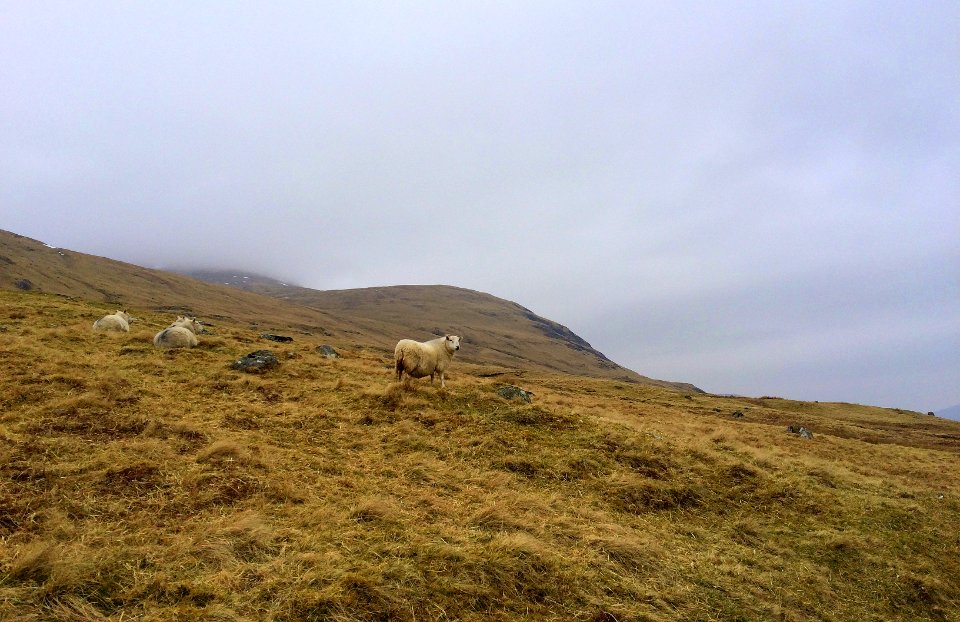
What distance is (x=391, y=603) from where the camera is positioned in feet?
20.0

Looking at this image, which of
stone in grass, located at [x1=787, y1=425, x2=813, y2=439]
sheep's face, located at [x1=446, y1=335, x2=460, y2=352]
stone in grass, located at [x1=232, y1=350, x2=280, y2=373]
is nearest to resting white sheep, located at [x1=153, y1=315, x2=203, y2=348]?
stone in grass, located at [x1=232, y1=350, x2=280, y2=373]

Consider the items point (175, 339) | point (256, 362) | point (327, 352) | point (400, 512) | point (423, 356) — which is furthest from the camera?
point (327, 352)

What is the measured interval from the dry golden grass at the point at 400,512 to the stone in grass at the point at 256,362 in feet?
1.87

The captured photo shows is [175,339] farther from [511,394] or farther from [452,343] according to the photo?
[511,394]

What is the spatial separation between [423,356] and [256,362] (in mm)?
6447

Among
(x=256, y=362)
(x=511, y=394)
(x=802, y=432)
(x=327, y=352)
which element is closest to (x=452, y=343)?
(x=511, y=394)

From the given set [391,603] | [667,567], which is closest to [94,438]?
[391,603]

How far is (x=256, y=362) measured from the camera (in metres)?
19.0

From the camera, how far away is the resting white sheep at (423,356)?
59.5 feet

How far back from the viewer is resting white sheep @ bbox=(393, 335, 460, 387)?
18.1 metres

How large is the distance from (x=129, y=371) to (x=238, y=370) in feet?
11.1

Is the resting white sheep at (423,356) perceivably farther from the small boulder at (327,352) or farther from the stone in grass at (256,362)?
the small boulder at (327,352)

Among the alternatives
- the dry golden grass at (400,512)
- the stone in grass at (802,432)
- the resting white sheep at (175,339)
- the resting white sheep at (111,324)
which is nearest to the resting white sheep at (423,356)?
the dry golden grass at (400,512)

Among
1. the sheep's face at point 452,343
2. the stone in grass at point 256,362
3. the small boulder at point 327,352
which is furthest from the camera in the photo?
the small boulder at point 327,352
